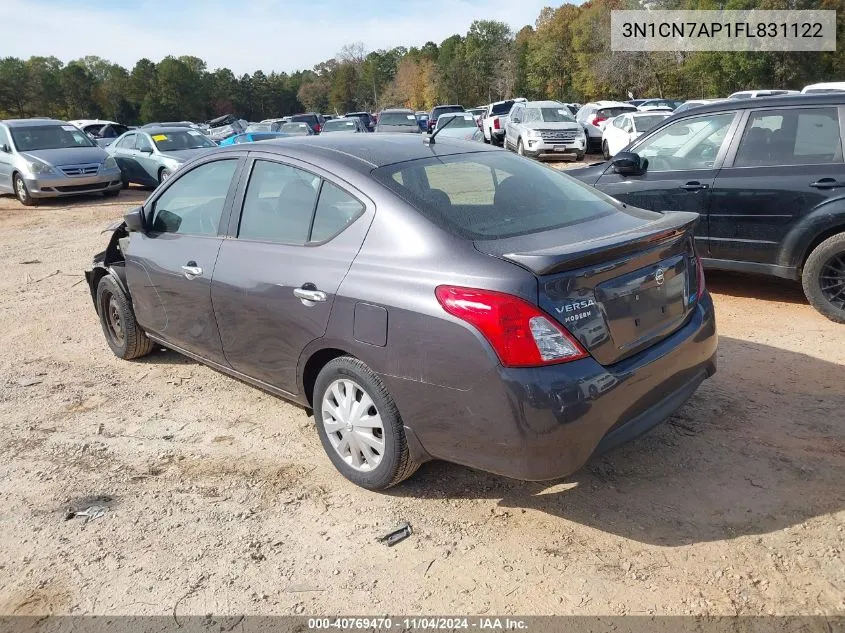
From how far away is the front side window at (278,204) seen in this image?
3.51m

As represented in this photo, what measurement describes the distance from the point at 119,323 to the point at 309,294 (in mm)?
2683

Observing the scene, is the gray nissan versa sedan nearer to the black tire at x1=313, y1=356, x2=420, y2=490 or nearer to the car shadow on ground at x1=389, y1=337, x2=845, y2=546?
the black tire at x1=313, y1=356, x2=420, y2=490

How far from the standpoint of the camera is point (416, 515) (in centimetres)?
314

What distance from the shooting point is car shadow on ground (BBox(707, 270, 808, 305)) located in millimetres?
6074

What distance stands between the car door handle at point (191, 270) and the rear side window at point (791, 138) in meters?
4.44

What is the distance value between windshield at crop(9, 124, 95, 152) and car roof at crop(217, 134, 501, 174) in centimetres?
1309

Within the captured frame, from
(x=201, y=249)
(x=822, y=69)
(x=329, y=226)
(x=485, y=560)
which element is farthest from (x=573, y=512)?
(x=822, y=69)

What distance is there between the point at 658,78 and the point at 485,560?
5532cm

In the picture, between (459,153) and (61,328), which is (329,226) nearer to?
(459,153)

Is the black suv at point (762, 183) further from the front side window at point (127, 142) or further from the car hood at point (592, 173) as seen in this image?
the front side window at point (127, 142)

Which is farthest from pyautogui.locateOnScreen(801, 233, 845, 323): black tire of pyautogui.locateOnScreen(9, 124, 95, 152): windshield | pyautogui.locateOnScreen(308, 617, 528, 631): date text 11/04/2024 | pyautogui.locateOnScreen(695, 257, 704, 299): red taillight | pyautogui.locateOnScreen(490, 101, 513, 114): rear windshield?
pyautogui.locateOnScreen(490, 101, 513, 114): rear windshield

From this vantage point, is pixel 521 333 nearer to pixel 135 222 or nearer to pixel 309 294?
pixel 309 294

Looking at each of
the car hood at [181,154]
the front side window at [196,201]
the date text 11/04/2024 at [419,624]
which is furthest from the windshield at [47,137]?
the date text 11/04/2024 at [419,624]

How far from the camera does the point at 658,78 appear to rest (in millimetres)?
51688
